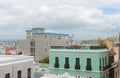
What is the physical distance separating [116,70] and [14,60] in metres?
14.6

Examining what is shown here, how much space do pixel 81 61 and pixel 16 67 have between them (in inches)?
→ 375

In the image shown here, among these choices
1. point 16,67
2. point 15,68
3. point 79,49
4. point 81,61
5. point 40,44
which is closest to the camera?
point 15,68

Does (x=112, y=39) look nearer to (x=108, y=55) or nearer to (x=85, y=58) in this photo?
(x=108, y=55)

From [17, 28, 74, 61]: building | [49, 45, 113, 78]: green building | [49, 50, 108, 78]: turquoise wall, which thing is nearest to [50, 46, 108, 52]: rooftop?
[49, 45, 113, 78]: green building

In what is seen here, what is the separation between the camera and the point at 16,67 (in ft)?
53.1

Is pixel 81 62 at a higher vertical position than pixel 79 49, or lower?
lower

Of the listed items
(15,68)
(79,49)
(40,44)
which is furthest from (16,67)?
(40,44)

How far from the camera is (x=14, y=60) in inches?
640

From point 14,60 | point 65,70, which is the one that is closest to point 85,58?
point 65,70

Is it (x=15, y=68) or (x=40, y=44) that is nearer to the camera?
(x=15, y=68)

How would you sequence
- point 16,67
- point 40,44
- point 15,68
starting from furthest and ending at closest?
point 40,44 → point 16,67 → point 15,68

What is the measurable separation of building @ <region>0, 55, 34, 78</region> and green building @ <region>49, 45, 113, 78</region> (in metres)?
7.05

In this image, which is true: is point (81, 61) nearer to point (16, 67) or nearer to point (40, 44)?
point (16, 67)

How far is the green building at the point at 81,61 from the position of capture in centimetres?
2386
